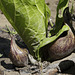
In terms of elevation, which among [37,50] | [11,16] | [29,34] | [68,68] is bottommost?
[68,68]

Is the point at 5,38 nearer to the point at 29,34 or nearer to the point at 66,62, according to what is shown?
the point at 29,34

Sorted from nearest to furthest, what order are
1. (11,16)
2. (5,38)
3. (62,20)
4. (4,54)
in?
(11,16) < (62,20) < (4,54) < (5,38)

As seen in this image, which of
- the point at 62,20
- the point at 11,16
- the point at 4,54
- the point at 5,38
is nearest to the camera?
the point at 11,16

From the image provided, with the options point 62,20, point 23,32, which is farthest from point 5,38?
point 62,20

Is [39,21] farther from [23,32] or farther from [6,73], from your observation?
[6,73]

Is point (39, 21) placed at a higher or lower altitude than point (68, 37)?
higher

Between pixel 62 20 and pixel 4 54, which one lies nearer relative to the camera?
pixel 62 20
